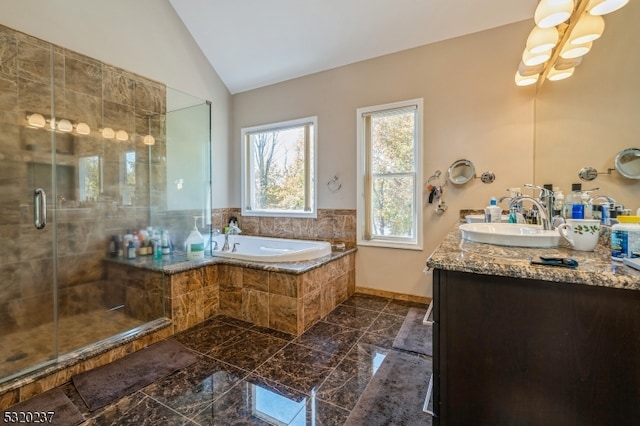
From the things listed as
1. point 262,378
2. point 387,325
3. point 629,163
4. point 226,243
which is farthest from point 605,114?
point 226,243

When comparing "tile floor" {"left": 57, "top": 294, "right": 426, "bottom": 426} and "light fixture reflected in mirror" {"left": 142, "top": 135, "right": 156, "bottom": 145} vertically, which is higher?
"light fixture reflected in mirror" {"left": 142, "top": 135, "right": 156, "bottom": 145}

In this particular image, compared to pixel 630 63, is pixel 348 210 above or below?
below

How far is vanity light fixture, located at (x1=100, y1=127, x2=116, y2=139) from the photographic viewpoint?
9.02 ft

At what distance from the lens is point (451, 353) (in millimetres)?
1061

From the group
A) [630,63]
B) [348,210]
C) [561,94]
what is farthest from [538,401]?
[348,210]

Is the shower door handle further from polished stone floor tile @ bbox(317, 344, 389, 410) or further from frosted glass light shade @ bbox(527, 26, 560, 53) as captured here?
frosted glass light shade @ bbox(527, 26, 560, 53)

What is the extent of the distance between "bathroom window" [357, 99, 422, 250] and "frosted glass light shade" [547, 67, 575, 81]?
1.11m

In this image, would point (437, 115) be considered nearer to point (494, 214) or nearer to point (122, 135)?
point (494, 214)

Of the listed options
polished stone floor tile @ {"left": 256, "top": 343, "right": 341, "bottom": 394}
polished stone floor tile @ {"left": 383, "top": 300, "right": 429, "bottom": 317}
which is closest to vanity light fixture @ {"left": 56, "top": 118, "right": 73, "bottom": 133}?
polished stone floor tile @ {"left": 256, "top": 343, "right": 341, "bottom": 394}

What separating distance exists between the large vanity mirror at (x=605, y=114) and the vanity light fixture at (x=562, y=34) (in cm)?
6

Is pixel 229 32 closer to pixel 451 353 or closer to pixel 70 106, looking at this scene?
pixel 70 106

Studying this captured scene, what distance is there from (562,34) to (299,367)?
2773 mm

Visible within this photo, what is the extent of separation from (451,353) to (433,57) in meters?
2.94

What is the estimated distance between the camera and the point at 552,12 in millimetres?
1536
